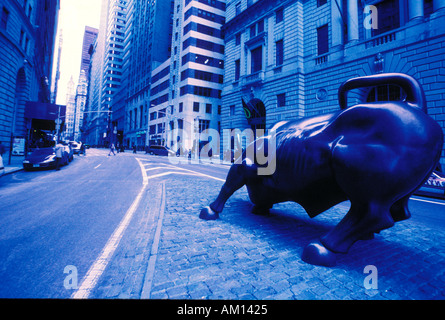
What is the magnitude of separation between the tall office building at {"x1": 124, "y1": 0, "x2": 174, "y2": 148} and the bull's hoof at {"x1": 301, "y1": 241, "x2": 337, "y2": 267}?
61.2 meters

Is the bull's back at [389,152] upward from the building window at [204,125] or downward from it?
downward

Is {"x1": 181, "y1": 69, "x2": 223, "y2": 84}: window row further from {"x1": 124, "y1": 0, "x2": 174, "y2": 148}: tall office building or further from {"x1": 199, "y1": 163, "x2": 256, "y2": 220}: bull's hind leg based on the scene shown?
{"x1": 199, "y1": 163, "x2": 256, "y2": 220}: bull's hind leg

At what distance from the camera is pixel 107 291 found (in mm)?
1833

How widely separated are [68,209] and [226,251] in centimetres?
407

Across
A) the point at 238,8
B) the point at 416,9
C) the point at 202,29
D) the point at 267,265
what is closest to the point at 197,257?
the point at 267,265

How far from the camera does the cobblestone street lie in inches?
70.7

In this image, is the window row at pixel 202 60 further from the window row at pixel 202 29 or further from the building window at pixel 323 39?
the building window at pixel 323 39

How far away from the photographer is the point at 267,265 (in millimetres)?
2258

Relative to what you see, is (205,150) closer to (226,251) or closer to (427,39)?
(427,39)

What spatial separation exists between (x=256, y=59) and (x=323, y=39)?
8.67 metres

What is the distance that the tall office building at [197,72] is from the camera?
4141 cm

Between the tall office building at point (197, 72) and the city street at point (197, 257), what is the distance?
3618cm

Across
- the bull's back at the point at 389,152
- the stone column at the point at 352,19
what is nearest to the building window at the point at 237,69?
the stone column at the point at 352,19
